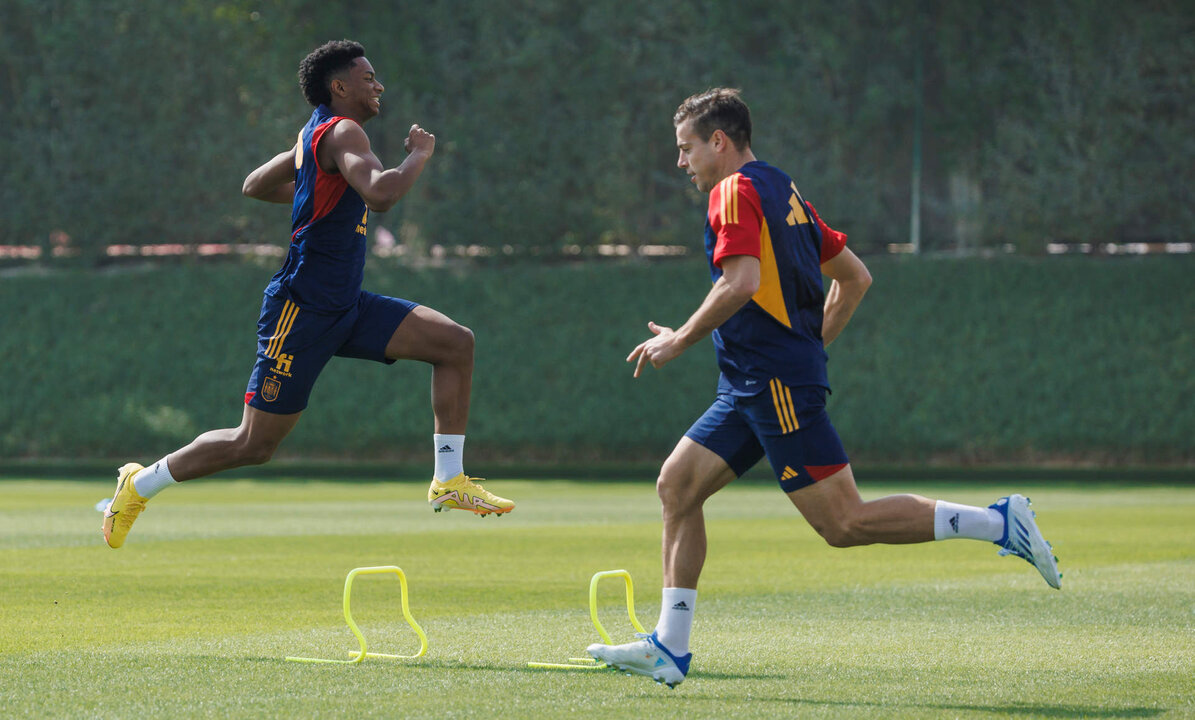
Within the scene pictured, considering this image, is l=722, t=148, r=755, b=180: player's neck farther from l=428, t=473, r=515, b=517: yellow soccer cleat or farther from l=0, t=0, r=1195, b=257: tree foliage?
l=0, t=0, r=1195, b=257: tree foliage

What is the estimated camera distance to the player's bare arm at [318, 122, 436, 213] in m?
7.21

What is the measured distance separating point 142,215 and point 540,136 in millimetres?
9317

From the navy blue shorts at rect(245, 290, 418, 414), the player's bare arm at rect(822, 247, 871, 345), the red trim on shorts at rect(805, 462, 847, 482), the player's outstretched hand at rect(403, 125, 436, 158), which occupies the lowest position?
the red trim on shorts at rect(805, 462, 847, 482)

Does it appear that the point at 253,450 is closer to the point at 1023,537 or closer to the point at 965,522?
the point at 965,522

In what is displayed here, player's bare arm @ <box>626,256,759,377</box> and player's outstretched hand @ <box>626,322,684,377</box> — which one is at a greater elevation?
player's bare arm @ <box>626,256,759,377</box>

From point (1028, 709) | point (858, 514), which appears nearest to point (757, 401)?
point (858, 514)

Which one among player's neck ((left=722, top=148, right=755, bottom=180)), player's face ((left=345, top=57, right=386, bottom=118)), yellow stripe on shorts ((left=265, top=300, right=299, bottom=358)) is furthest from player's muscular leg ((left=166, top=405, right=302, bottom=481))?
player's neck ((left=722, top=148, right=755, bottom=180))

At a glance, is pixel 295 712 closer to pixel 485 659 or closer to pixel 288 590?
pixel 485 659

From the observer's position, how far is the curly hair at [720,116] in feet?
22.2

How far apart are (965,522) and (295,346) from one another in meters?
3.40

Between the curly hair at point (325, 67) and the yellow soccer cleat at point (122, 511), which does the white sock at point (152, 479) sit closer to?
the yellow soccer cleat at point (122, 511)

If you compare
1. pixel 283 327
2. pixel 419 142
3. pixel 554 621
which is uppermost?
pixel 419 142

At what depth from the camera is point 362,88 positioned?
7871 millimetres

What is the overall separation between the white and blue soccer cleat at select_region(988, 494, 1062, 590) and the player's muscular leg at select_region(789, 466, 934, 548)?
326 millimetres
